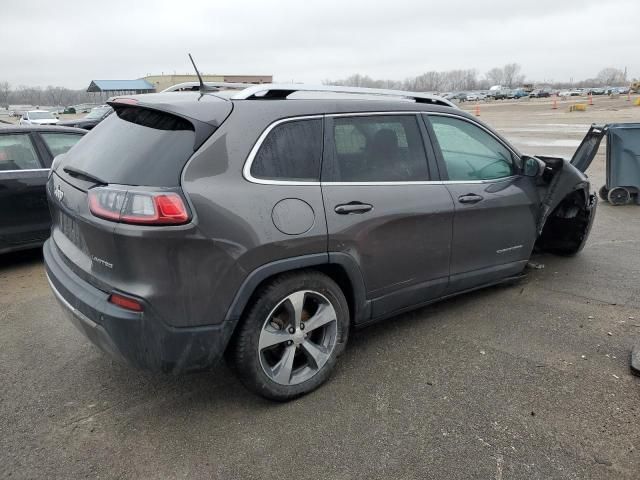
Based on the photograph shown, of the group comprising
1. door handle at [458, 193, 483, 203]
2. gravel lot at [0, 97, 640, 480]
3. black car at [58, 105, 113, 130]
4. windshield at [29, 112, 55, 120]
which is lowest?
gravel lot at [0, 97, 640, 480]

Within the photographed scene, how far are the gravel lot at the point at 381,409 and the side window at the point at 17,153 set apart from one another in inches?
79.2

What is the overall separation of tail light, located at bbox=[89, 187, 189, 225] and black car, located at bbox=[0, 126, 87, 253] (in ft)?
11.2

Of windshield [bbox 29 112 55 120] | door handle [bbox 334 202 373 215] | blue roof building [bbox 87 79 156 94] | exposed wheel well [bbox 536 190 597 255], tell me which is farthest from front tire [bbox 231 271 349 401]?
blue roof building [bbox 87 79 156 94]

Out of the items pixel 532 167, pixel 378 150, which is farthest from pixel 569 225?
pixel 378 150

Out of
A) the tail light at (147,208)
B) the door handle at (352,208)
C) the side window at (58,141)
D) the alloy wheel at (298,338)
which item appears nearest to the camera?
the tail light at (147,208)

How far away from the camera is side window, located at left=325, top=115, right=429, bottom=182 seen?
3.03m

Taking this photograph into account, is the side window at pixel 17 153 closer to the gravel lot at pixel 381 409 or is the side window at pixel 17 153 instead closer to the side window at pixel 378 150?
the gravel lot at pixel 381 409

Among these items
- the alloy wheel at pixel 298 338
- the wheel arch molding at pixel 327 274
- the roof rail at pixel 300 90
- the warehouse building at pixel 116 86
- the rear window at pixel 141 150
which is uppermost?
the warehouse building at pixel 116 86

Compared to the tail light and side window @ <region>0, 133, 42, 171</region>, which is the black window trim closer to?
the tail light

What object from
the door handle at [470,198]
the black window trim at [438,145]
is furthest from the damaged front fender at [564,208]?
the door handle at [470,198]

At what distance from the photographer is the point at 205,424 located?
107 inches

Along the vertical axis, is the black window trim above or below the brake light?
above

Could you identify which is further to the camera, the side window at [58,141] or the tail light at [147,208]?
the side window at [58,141]

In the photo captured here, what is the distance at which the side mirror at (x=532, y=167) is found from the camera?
4.11 meters
